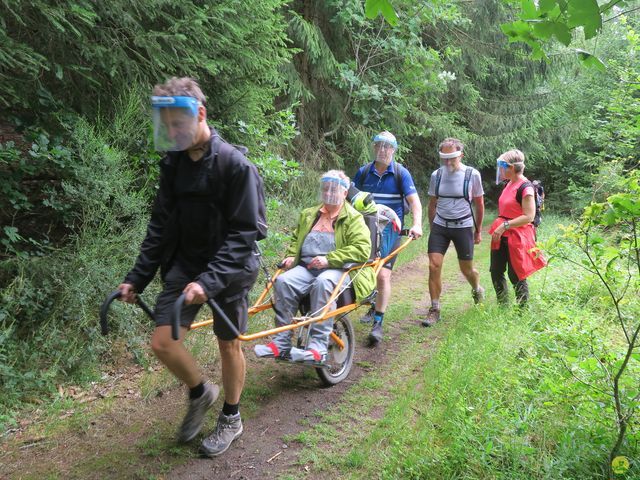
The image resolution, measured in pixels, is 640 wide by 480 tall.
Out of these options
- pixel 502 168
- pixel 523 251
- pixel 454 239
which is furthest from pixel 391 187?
pixel 523 251

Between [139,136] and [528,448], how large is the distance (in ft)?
15.1

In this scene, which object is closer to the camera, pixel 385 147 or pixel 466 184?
pixel 385 147

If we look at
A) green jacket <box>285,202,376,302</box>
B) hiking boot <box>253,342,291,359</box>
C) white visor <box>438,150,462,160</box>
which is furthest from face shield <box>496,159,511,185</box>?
hiking boot <box>253,342,291,359</box>

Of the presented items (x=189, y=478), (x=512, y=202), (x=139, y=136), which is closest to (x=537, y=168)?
(x=512, y=202)

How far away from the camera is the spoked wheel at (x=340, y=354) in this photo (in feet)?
14.9

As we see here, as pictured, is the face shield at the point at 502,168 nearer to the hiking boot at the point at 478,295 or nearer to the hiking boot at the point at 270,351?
the hiking boot at the point at 478,295

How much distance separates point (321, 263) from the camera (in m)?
4.49

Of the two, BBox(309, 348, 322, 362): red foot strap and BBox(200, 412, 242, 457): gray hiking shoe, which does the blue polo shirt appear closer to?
BBox(309, 348, 322, 362): red foot strap

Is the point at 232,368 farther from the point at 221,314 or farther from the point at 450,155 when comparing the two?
the point at 450,155

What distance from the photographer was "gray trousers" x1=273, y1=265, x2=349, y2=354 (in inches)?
164

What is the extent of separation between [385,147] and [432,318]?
2381 mm

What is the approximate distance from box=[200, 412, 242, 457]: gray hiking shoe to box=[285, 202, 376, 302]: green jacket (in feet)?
5.32

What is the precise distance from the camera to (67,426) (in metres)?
3.60

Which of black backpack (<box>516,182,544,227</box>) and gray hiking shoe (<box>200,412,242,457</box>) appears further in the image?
black backpack (<box>516,182,544,227</box>)
